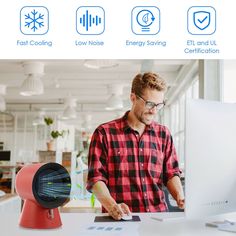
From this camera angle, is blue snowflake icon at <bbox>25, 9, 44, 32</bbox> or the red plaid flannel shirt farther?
blue snowflake icon at <bbox>25, 9, 44, 32</bbox>

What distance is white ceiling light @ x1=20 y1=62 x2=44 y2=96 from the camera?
18.3 feet

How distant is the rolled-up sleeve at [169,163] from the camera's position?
1817 millimetres

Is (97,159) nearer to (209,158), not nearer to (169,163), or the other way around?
(169,163)

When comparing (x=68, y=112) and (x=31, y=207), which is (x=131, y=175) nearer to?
(x=31, y=207)

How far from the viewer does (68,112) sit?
350 inches

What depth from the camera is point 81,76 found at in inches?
295

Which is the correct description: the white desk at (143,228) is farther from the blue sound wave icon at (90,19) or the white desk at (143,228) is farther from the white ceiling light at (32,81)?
the white ceiling light at (32,81)

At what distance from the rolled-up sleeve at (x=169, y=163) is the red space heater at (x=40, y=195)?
69cm

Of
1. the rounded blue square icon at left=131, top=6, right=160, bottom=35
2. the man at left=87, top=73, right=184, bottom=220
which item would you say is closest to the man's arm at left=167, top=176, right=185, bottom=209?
the man at left=87, top=73, right=184, bottom=220

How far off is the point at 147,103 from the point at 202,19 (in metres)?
1.11

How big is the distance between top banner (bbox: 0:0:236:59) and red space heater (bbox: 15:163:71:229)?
1.41m

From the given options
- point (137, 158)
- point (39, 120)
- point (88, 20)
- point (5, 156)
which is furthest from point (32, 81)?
point (39, 120)

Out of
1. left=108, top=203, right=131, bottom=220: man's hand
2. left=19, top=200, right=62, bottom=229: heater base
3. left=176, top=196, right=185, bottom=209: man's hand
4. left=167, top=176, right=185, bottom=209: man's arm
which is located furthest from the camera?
left=167, top=176, right=185, bottom=209: man's arm

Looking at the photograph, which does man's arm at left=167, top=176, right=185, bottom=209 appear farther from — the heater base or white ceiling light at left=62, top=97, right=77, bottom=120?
white ceiling light at left=62, top=97, right=77, bottom=120
